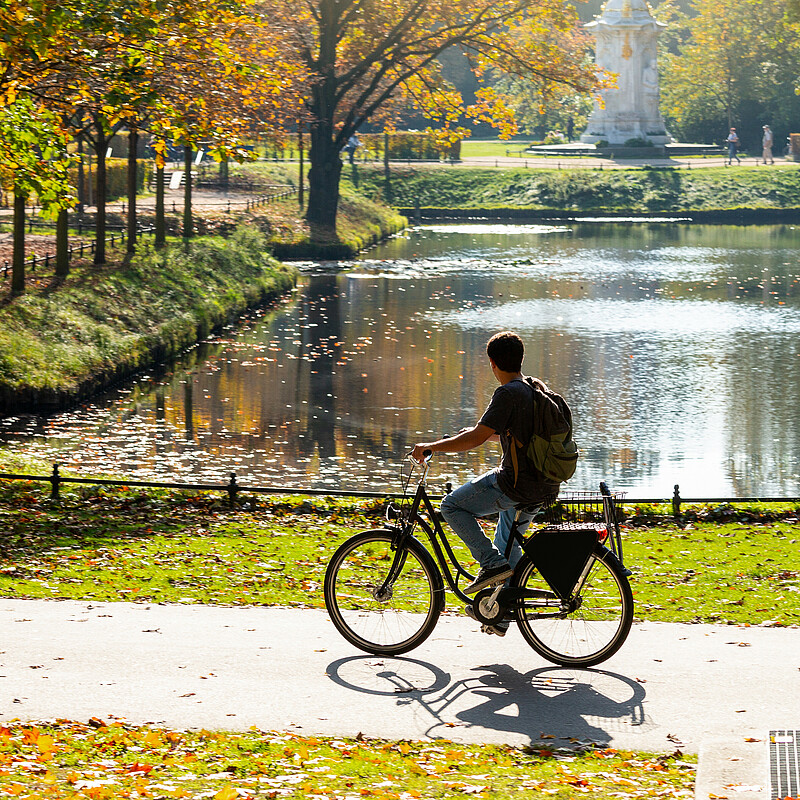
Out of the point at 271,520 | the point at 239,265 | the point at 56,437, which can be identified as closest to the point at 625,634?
the point at 271,520

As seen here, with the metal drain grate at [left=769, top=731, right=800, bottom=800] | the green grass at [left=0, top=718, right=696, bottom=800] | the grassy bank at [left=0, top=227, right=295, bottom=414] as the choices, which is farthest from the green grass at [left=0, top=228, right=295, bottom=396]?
the metal drain grate at [left=769, top=731, right=800, bottom=800]

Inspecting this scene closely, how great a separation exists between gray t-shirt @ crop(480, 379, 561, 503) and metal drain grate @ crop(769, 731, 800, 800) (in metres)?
1.91

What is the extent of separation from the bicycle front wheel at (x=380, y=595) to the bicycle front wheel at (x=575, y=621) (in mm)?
518

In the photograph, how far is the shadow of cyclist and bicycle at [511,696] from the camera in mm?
6539

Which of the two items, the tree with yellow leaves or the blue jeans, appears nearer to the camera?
the blue jeans

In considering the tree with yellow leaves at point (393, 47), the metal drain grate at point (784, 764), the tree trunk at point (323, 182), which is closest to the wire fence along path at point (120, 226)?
the tree trunk at point (323, 182)

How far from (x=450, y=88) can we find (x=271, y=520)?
38279 mm

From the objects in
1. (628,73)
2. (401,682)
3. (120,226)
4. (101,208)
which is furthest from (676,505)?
(628,73)

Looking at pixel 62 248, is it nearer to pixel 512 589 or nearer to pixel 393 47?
pixel 512 589

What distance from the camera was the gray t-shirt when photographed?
7.27m

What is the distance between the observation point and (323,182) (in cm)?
4881

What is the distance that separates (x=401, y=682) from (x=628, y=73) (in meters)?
77.9

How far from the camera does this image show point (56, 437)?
18.1m

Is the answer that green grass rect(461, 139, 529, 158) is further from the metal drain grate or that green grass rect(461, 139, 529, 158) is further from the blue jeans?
the metal drain grate
